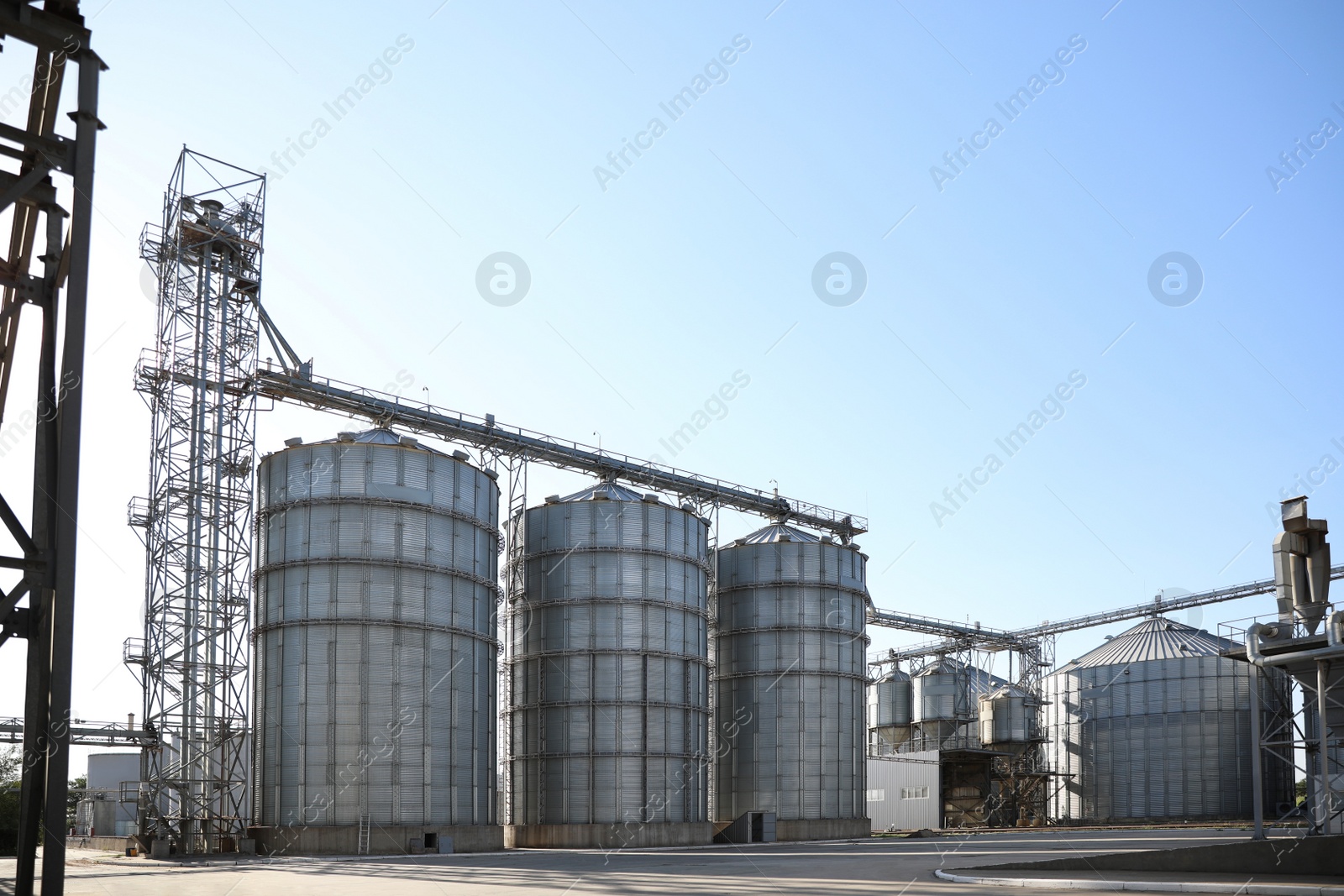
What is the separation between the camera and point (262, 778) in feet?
137

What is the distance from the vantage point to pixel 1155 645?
232ft

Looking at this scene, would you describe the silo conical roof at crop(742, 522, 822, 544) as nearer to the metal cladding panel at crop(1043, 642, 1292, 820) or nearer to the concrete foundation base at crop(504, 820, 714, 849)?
the concrete foundation base at crop(504, 820, 714, 849)

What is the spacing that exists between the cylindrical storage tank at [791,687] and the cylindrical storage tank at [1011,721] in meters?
21.9

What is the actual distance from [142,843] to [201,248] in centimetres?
2109

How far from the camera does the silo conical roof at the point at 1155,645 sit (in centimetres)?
6938

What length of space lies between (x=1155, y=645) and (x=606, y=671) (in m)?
37.9

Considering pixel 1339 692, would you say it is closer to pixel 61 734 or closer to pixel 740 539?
pixel 61 734

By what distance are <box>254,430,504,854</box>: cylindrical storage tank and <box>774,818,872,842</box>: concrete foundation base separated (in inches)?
595

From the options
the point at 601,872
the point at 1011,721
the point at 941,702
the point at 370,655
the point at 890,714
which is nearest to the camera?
the point at 601,872

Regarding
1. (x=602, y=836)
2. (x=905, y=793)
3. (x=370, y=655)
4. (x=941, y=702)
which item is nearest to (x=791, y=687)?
(x=602, y=836)

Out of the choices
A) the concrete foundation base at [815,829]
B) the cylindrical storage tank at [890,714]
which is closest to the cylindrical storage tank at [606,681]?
the concrete foundation base at [815,829]

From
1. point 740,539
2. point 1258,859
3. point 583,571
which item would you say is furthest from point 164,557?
point 1258,859

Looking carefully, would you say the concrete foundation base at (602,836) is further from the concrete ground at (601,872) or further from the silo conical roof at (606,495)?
the silo conical roof at (606,495)

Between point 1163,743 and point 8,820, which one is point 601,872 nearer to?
point 8,820
